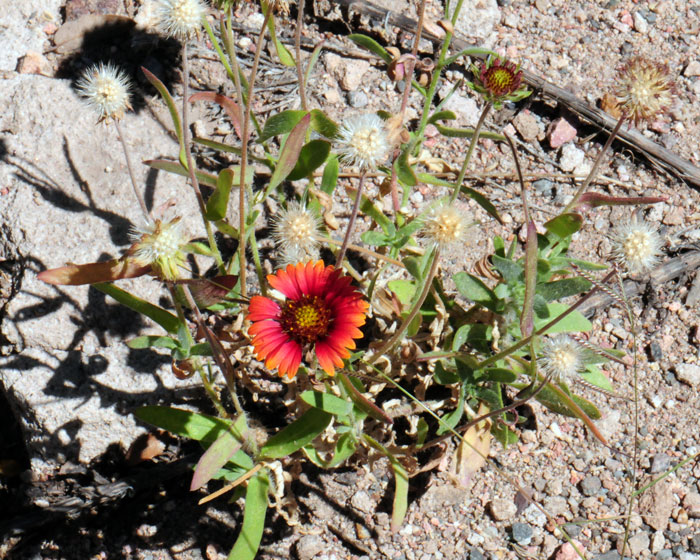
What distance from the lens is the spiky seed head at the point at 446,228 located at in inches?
73.4

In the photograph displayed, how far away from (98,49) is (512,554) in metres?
2.69

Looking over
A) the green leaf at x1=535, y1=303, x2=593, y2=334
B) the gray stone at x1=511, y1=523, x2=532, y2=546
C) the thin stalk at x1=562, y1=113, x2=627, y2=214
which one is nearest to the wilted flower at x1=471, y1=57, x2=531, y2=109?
the thin stalk at x1=562, y1=113, x2=627, y2=214

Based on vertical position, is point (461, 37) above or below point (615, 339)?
above

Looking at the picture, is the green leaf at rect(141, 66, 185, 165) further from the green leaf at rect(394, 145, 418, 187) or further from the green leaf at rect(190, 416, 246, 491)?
the green leaf at rect(190, 416, 246, 491)

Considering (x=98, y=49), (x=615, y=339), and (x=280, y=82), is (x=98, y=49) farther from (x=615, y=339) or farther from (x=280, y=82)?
(x=615, y=339)

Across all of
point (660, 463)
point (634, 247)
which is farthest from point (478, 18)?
point (660, 463)

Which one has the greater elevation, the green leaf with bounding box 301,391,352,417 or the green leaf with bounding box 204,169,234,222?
the green leaf with bounding box 204,169,234,222

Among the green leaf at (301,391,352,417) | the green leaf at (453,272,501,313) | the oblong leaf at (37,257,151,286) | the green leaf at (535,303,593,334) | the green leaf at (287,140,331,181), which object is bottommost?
the green leaf at (301,391,352,417)

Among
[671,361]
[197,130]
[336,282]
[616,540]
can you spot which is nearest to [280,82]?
[197,130]

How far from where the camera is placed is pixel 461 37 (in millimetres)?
3137

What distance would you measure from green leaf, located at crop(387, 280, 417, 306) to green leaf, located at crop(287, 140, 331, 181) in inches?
19.0

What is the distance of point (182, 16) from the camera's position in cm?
192

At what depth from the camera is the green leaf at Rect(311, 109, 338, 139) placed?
221 centimetres

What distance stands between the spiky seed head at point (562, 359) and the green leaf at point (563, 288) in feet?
0.49
